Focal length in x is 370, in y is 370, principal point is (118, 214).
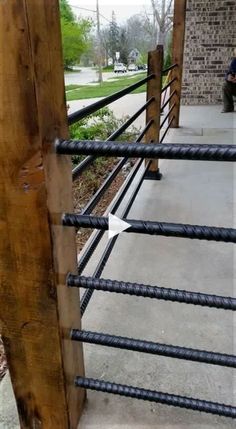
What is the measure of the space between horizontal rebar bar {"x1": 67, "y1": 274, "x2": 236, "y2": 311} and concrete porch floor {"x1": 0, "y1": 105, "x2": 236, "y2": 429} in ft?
1.87

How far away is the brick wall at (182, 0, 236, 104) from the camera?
690 cm

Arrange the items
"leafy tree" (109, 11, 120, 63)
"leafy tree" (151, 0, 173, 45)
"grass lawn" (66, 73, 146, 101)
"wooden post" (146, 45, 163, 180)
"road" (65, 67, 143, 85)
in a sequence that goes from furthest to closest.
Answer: "leafy tree" (109, 11, 120, 63), "road" (65, 67, 143, 85), "leafy tree" (151, 0, 173, 45), "grass lawn" (66, 73, 146, 101), "wooden post" (146, 45, 163, 180)

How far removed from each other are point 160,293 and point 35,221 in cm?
35

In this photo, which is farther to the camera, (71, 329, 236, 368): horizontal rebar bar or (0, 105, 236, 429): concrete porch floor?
(0, 105, 236, 429): concrete porch floor

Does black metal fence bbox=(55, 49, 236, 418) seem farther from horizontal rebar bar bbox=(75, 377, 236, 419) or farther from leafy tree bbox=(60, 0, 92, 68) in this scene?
leafy tree bbox=(60, 0, 92, 68)

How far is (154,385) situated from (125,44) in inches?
1729

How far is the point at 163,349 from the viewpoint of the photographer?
3.33 feet

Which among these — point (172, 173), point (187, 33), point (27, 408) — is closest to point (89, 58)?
point (187, 33)

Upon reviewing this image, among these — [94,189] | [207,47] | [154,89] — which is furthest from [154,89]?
[207,47]

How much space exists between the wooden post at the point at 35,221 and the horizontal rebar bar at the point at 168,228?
5cm

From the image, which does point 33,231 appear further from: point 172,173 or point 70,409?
point 172,173

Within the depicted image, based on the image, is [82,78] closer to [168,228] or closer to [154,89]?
[154,89]

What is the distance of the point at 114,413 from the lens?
126 cm

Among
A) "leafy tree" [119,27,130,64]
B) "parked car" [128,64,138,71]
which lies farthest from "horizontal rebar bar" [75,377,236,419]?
"leafy tree" [119,27,130,64]
